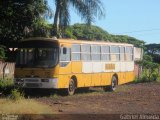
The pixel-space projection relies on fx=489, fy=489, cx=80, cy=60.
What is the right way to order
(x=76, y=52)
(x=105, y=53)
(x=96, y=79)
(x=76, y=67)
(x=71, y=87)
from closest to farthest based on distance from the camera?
(x=71, y=87) < (x=76, y=67) < (x=76, y=52) < (x=96, y=79) < (x=105, y=53)

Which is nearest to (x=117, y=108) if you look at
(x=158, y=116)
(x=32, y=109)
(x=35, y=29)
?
(x=158, y=116)

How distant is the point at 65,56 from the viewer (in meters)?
22.4

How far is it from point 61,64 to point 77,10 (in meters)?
7.98

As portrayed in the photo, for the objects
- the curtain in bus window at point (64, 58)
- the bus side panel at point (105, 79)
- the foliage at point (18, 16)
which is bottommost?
the bus side panel at point (105, 79)

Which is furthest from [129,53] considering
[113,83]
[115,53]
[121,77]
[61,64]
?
[61,64]

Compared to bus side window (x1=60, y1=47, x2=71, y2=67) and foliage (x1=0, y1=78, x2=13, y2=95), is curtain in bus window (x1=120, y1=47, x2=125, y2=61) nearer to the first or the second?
bus side window (x1=60, y1=47, x2=71, y2=67)

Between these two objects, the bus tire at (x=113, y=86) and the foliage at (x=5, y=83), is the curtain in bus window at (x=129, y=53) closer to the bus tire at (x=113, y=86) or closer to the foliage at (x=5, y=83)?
the bus tire at (x=113, y=86)

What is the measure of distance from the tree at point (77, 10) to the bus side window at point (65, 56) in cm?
659

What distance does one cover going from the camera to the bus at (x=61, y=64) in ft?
71.3

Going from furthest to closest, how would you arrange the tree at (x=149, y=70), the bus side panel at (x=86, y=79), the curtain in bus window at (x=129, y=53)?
the tree at (x=149, y=70)
the curtain in bus window at (x=129, y=53)
the bus side panel at (x=86, y=79)

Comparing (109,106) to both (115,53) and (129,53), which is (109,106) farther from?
(129,53)

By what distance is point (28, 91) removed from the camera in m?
23.2

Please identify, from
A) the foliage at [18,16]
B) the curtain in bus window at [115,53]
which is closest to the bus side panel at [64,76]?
the curtain in bus window at [115,53]

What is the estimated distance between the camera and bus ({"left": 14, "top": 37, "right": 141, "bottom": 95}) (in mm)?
21719
